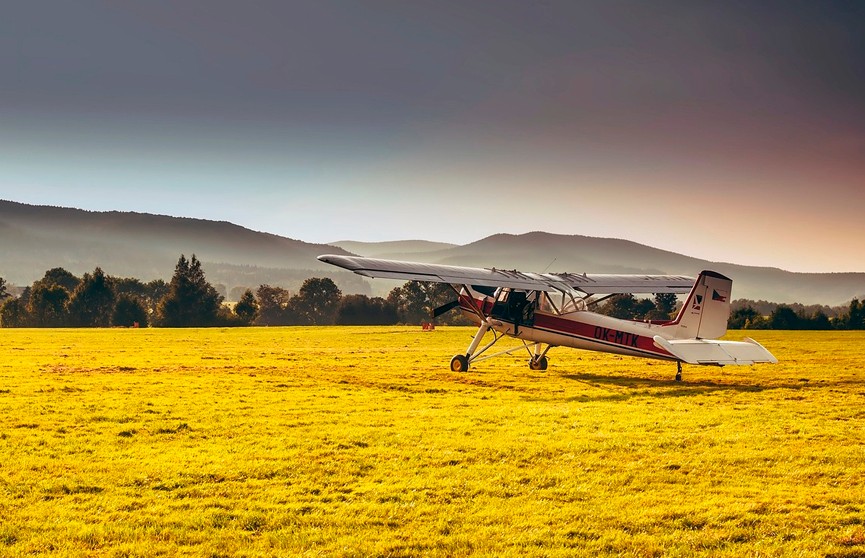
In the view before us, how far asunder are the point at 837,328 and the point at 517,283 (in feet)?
209

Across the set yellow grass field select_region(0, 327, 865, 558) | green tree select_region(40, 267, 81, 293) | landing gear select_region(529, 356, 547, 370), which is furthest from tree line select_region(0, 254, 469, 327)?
yellow grass field select_region(0, 327, 865, 558)

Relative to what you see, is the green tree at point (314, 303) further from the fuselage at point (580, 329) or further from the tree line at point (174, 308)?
the fuselage at point (580, 329)

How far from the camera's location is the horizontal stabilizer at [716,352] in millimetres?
16297

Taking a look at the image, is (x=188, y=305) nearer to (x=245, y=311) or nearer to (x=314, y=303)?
(x=245, y=311)

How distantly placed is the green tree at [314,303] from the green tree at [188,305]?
1162cm

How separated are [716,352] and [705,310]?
1.75 m

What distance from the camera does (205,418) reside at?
12.4 meters

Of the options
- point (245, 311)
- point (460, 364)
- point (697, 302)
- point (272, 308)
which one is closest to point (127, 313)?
point (245, 311)

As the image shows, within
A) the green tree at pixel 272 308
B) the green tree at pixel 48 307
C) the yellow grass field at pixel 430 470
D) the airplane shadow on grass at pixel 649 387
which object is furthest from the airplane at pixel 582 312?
the green tree at pixel 272 308

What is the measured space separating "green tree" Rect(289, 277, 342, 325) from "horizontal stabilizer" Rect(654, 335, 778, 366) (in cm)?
8548

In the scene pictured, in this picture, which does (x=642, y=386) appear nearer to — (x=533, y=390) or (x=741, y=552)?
(x=533, y=390)

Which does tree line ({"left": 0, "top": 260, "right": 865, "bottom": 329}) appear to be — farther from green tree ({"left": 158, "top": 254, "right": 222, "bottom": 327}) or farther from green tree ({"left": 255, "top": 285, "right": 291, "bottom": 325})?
green tree ({"left": 255, "top": 285, "right": 291, "bottom": 325})

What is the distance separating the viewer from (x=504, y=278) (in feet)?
68.1

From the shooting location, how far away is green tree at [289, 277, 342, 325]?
101 m
